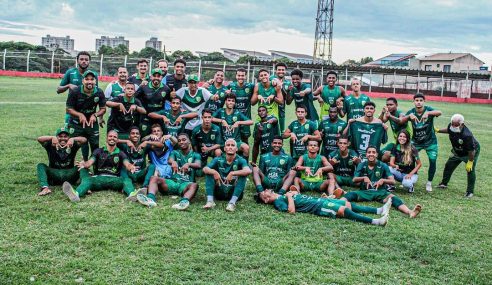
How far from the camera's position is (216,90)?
32.7ft

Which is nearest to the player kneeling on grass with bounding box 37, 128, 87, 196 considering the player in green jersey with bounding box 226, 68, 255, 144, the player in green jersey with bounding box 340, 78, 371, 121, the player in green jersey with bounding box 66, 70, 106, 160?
the player in green jersey with bounding box 66, 70, 106, 160

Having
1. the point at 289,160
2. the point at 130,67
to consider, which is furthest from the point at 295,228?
the point at 130,67

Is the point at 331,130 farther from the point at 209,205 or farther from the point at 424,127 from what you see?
the point at 209,205

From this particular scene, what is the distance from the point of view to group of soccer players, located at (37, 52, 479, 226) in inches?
307

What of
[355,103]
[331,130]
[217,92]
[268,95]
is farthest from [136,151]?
[355,103]

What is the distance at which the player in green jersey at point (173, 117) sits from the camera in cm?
909

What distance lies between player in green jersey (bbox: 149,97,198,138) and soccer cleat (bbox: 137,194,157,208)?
2.03 meters

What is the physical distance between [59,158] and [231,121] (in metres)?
3.00

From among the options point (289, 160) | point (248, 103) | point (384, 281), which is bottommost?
point (384, 281)

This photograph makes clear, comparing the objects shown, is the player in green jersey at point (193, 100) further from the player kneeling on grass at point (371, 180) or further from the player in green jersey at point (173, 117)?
the player kneeling on grass at point (371, 180)

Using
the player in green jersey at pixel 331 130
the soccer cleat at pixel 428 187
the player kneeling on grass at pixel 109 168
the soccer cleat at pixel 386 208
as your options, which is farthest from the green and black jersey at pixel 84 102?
the soccer cleat at pixel 428 187

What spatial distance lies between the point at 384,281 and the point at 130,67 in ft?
124

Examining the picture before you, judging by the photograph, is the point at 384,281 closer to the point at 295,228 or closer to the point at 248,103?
the point at 295,228

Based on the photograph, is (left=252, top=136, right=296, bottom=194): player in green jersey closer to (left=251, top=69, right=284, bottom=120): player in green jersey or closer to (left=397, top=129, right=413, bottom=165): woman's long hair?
(left=251, top=69, right=284, bottom=120): player in green jersey
